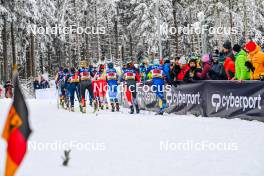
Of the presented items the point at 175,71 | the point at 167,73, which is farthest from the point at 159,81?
the point at 175,71

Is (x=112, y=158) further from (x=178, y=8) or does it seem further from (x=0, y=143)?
(x=178, y=8)

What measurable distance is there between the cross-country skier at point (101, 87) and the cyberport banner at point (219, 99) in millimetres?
3773

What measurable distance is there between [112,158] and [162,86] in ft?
26.8

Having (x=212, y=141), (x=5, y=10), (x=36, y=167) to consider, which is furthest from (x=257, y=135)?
(x=5, y=10)

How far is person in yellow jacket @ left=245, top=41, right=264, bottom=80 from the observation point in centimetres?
1198

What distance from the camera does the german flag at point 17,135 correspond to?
404 cm

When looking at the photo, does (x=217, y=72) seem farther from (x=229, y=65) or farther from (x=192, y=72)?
(x=192, y=72)

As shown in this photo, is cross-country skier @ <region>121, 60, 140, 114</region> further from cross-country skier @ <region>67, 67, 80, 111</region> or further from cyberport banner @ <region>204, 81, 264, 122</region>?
cyberport banner @ <region>204, 81, 264, 122</region>

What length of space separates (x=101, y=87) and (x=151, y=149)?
10887 millimetres

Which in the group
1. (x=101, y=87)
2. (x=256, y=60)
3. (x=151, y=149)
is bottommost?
Result: (x=151, y=149)

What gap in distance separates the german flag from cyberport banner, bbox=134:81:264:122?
8.24 metres

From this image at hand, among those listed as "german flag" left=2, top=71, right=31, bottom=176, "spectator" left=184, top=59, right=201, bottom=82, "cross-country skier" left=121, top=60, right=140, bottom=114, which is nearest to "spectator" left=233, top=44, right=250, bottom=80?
"spectator" left=184, top=59, right=201, bottom=82

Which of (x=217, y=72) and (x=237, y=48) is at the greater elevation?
(x=237, y=48)

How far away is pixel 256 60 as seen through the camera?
1205 cm
